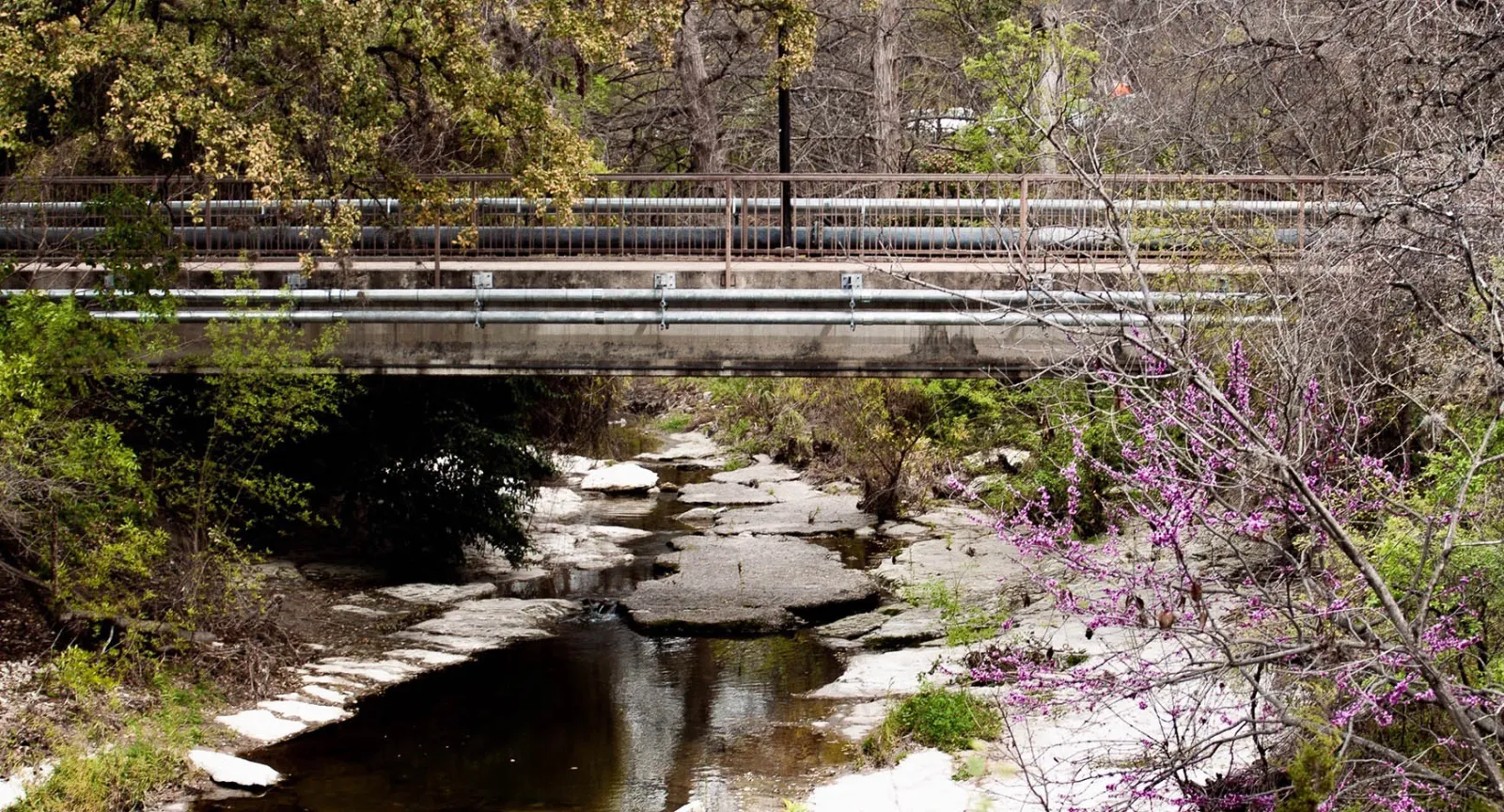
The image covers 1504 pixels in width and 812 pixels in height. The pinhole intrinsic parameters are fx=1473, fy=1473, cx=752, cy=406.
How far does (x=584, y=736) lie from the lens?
47.4 feet

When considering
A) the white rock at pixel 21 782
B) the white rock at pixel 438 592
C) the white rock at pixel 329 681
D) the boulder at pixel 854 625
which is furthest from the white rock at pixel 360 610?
the white rock at pixel 21 782

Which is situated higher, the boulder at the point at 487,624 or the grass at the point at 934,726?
the grass at the point at 934,726

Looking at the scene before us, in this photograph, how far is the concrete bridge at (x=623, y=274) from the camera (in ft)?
51.0

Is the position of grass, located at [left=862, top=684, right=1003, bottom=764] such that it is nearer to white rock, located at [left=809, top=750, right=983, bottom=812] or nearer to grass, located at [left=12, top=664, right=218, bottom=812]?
white rock, located at [left=809, top=750, right=983, bottom=812]

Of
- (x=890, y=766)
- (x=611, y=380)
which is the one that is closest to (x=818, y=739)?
(x=890, y=766)

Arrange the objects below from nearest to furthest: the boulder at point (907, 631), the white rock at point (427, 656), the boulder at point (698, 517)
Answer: the white rock at point (427, 656), the boulder at point (907, 631), the boulder at point (698, 517)

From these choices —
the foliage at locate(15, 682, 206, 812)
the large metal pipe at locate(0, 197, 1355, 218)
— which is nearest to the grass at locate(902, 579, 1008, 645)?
the large metal pipe at locate(0, 197, 1355, 218)

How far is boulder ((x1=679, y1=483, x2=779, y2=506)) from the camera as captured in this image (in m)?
26.8

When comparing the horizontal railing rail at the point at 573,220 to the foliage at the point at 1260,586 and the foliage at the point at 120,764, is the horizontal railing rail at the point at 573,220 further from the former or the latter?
the foliage at the point at 1260,586

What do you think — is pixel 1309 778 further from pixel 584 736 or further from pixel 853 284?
pixel 853 284

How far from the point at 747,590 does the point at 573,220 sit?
19.3 ft

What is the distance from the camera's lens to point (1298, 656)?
7613mm

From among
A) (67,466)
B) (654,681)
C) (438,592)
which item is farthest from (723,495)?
(67,466)

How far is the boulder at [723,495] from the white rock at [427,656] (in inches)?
395
